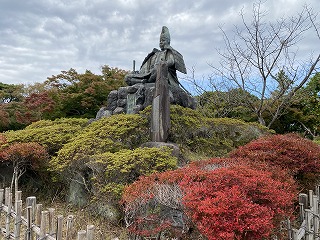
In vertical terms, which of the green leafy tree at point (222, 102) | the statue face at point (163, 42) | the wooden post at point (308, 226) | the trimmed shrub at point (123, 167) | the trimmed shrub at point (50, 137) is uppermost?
the statue face at point (163, 42)

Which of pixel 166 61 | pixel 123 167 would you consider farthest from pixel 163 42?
pixel 123 167

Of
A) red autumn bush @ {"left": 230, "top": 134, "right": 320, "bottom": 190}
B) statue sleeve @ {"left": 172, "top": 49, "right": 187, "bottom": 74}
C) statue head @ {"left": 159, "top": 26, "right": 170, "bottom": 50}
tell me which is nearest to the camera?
red autumn bush @ {"left": 230, "top": 134, "right": 320, "bottom": 190}

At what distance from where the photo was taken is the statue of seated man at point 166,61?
32.6ft

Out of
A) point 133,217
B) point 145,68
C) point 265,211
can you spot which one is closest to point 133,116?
point 145,68

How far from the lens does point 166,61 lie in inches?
391

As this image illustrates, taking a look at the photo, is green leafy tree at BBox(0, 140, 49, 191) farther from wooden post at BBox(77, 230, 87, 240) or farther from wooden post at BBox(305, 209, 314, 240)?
wooden post at BBox(305, 209, 314, 240)

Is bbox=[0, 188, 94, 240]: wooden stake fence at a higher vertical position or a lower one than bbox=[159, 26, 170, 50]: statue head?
lower

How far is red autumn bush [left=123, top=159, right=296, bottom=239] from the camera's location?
3.13 metres

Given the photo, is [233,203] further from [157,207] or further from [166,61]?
[166,61]

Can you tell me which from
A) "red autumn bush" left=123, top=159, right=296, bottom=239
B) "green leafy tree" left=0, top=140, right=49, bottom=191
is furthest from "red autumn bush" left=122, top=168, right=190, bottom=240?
"green leafy tree" left=0, top=140, right=49, bottom=191

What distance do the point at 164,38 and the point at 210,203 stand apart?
784cm

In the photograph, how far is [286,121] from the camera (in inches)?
824

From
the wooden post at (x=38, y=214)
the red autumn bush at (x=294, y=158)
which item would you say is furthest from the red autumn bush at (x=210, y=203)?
the red autumn bush at (x=294, y=158)

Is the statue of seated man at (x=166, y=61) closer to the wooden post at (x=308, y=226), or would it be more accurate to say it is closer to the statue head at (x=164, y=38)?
the statue head at (x=164, y=38)
